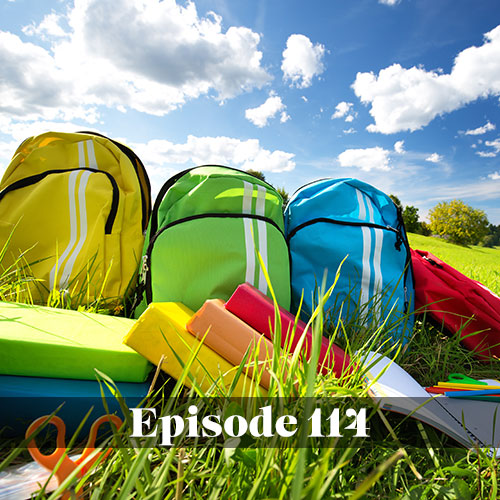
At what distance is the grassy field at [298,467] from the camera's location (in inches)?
18.7

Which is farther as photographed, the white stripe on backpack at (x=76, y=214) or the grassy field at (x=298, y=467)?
the white stripe on backpack at (x=76, y=214)

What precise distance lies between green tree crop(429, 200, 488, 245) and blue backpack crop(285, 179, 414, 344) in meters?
46.4

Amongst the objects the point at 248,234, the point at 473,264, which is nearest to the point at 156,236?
the point at 248,234

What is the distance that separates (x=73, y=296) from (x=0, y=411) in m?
0.81

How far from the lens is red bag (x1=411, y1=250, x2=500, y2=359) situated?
5.06 feet

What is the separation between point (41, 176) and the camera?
1812mm

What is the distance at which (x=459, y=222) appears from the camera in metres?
41.6

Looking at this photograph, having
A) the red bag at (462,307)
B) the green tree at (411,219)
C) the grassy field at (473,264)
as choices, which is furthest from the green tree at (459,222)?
the red bag at (462,307)

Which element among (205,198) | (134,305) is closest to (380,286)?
(205,198)

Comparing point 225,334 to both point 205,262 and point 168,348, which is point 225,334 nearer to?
point 168,348

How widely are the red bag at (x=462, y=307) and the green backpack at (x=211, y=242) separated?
813 millimetres

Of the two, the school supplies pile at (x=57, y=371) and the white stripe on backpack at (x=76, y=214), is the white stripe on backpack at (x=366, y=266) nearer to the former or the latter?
the school supplies pile at (x=57, y=371)

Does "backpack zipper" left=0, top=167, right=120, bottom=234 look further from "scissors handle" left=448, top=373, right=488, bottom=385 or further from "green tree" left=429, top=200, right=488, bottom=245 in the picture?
"green tree" left=429, top=200, right=488, bottom=245

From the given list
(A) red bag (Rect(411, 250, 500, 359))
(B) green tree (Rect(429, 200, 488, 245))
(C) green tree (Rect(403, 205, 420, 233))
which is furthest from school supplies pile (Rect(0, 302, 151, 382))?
(B) green tree (Rect(429, 200, 488, 245))
